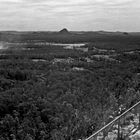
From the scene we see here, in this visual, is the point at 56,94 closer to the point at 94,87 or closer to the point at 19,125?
the point at 94,87

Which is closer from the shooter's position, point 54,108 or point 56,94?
point 54,108

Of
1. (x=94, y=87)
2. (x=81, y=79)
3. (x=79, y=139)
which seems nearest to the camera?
(x=79, y=139)

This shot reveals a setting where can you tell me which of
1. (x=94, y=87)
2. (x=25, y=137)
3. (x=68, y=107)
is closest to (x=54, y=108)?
(x=68, y=107)

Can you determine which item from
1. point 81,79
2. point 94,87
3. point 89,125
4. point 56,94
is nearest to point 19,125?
point 89,125

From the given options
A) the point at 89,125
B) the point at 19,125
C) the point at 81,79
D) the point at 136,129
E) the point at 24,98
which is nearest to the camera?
the point at 136,129

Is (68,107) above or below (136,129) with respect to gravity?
below

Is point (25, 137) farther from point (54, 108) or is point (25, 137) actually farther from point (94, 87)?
point (94, 87)

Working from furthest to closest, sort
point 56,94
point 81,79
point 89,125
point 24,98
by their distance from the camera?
point 81,79, point 56,94, point 24,98, point 89,125

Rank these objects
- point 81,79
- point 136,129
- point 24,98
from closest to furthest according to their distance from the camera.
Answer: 1. point 136,129
2. point 24,98
3. point 81,79

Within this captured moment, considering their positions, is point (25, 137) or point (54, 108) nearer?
point (25, 137)
